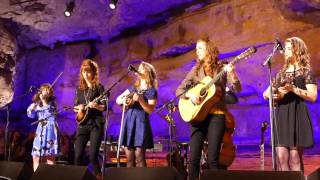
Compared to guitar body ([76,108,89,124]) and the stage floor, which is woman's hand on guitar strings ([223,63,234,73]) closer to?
guitar body ([76,108,89,124])

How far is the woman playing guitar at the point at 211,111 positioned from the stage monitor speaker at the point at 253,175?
1.82 metres

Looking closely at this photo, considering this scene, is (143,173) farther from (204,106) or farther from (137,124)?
(137,124)

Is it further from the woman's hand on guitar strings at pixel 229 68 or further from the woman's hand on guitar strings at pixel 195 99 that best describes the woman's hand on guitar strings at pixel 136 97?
the woman's hand on guitar strings at pixel 229 68

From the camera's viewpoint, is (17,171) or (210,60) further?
(210,60)

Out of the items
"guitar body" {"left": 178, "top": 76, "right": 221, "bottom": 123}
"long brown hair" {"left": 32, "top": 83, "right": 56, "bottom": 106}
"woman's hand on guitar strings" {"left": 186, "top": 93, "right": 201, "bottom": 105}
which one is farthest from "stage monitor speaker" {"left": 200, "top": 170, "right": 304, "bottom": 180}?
"long brown hair" {"left": 32, "top": 83, "right": 56, "bottom": 106}

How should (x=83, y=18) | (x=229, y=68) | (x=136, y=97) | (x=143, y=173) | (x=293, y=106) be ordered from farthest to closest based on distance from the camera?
1. (x=83, y=18)
2. (x=136, y=97)
3. (x=293, y=106)
4. (x=229, y=68)
5. (x=143, y=173)

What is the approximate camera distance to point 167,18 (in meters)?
10.7

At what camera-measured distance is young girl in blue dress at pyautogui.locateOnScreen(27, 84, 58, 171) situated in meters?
7.14

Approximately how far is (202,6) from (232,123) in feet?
15.4

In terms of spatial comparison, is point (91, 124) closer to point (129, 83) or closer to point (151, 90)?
point (151, 90)

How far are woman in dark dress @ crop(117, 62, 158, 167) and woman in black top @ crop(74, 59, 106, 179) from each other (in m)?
0.34

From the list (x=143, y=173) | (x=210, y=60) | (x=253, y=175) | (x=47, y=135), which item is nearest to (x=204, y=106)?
(x=210, y=60)

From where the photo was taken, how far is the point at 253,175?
2508mm

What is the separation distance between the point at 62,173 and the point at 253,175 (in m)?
1.46
